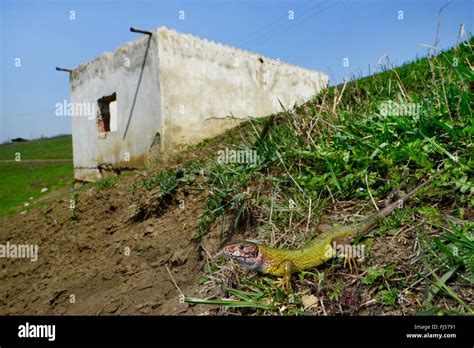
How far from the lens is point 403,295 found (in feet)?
6.19

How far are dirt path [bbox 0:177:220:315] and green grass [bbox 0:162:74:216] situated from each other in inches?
208

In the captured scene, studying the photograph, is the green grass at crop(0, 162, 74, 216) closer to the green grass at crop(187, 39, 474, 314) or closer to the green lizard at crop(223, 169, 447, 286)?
the green grass at crop(187, 39, 474, 314)

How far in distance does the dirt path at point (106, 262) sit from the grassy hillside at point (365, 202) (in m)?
0.43

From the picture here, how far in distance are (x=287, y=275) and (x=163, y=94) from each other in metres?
6.76

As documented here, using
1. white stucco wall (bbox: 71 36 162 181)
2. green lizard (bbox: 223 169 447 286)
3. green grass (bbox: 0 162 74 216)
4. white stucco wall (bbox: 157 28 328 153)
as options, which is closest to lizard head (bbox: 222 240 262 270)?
green lizard (bbox: 223 169 447 286)

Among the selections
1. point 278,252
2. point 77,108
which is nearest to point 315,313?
point 278,252

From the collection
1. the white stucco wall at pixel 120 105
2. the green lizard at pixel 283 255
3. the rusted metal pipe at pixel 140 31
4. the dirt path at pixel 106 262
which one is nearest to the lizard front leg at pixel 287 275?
the green lizard at pixel 283 255

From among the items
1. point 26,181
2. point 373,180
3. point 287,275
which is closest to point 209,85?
point 373,180

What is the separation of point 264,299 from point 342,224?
0.74 metres

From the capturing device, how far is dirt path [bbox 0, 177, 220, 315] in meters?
3.02

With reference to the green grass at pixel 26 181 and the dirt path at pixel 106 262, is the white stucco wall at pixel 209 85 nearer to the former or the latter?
the dirt path at pixel 106 262

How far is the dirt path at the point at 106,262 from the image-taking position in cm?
302

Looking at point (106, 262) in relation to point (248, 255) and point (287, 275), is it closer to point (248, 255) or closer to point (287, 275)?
point (248, 255)
